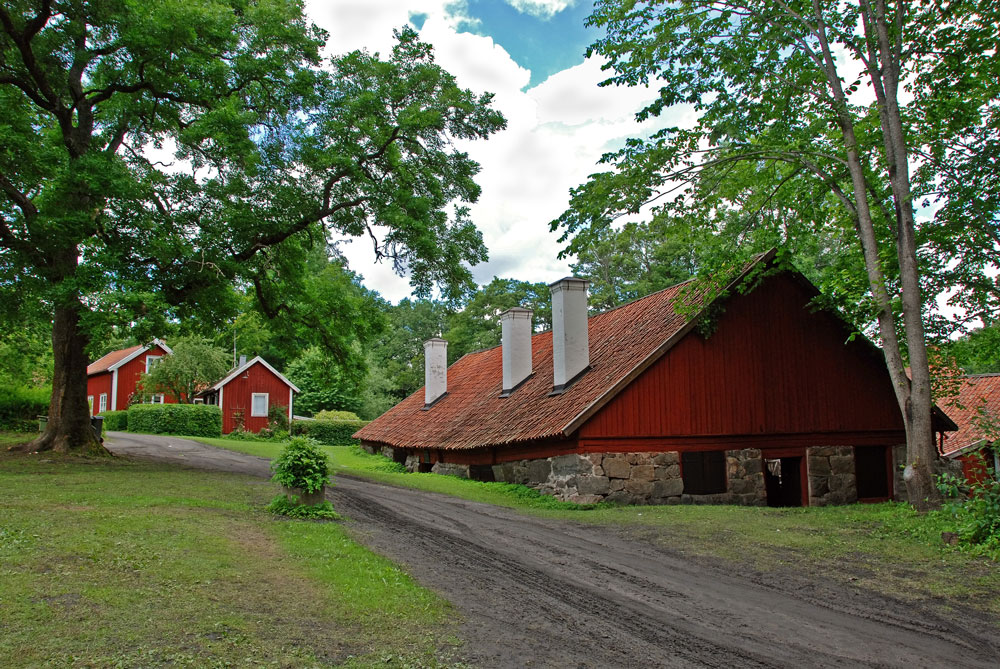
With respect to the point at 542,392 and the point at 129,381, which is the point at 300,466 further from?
the point at 129,381

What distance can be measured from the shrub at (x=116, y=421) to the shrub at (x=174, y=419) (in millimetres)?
1382

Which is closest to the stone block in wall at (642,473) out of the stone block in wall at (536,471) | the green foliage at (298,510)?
the stone block in wall at (536,471)

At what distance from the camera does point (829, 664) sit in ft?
18.3

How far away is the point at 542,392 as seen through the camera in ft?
64.5

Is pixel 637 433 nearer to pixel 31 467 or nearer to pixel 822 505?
pixel 822 505

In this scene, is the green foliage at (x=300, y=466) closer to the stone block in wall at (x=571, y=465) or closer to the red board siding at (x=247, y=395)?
the stone block in wall at (x=571, y=465)

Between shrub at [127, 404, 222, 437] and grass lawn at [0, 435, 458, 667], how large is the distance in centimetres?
2884

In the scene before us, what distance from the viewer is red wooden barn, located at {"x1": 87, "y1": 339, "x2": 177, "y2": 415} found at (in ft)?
143

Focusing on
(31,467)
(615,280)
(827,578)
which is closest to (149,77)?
(31,467)

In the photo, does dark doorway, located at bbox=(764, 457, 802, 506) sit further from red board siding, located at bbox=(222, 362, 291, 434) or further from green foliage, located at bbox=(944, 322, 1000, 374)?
red board siding, located at bbox=(222, 362, 291, 434)

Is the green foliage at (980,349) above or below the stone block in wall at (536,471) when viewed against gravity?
above

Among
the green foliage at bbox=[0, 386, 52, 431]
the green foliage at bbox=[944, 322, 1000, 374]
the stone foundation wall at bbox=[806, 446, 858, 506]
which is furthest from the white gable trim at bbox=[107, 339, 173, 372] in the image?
the green foliage at bbox=[944, 322, 1000, 374]

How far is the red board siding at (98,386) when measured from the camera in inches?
1748

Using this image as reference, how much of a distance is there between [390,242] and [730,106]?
935cm
